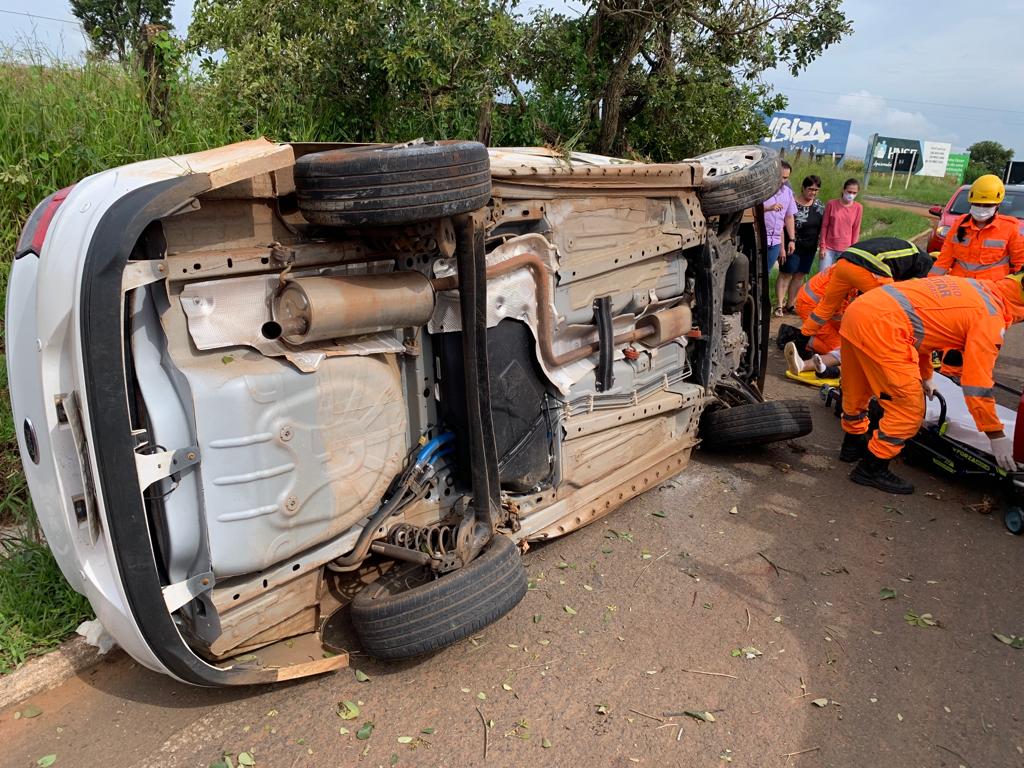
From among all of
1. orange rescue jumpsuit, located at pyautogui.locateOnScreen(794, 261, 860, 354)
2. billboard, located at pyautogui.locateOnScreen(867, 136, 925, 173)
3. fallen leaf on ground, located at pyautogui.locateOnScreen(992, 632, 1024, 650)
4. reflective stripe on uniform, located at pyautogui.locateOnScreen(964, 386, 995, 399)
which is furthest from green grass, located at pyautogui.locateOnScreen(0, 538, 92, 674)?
billboard, located at pyautogui.locateOnScreen(867, 136, 925, 173)

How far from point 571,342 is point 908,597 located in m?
2.00

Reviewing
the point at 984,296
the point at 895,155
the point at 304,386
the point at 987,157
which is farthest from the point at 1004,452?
the point at 987,157

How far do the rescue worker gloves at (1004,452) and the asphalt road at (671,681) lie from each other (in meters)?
0.42

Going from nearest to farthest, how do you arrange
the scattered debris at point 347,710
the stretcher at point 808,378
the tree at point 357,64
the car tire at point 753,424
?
the scattered debris at point 347,710, the car tire at point 753,424, the tree at point 357,64, the stretcher at point 808,378

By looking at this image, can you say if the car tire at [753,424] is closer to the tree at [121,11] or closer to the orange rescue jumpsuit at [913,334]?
the orange rescue jumpsuit at [913,334]

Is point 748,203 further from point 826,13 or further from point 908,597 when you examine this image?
point 826,13

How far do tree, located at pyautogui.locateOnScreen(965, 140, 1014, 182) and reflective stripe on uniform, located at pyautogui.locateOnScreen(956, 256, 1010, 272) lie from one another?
3483 cm

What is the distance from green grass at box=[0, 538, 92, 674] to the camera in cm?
281

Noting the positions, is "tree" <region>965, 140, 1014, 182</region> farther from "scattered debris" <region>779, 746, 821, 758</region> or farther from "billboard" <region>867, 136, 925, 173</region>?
"scattered debris" <region>779, 746, 821, 758</region>

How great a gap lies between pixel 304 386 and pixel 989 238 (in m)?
6.06

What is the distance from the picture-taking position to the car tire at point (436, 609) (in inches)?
104

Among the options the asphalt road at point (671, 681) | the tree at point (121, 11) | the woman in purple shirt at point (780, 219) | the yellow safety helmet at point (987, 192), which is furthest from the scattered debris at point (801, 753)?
the tree at point (121, 11)

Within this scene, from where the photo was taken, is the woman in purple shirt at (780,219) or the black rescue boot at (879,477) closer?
the black rescue boot at (879,477)

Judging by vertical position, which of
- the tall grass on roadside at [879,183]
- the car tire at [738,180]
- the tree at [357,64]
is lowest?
the tall grass on roadside at [879,183]
